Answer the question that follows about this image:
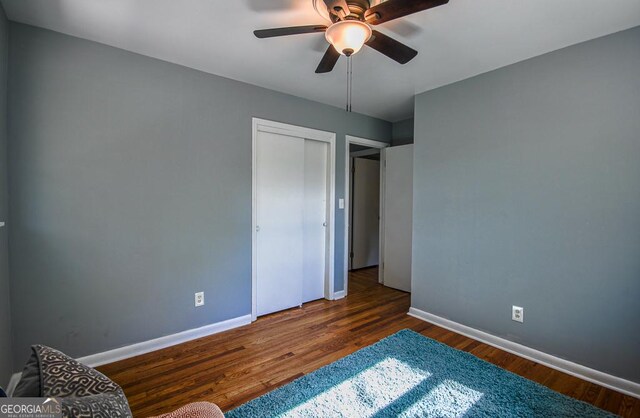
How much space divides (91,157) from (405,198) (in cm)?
335

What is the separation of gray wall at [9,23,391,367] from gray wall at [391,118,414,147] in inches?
82.8

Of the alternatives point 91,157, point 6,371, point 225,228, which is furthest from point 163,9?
point 6,371

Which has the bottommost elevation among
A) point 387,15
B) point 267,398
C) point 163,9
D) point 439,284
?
point 267,398

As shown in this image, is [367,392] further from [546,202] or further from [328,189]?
[328,189]

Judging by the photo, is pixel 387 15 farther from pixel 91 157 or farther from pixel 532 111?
pixel 91 157

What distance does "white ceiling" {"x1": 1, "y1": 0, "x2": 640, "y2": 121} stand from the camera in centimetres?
174

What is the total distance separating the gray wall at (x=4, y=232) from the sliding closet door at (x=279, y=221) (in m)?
1.77

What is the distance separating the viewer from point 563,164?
2.19m

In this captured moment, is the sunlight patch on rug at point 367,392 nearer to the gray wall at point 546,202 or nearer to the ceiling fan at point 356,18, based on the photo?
the gray wall at point 546,202

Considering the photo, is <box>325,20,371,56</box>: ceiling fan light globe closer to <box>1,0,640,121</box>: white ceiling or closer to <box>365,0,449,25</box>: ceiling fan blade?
<box>365,0,449,25</box>: ceiling fan blade

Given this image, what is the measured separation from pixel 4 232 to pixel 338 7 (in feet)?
7.86

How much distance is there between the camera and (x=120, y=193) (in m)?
2.26

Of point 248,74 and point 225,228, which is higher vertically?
point 248,74
